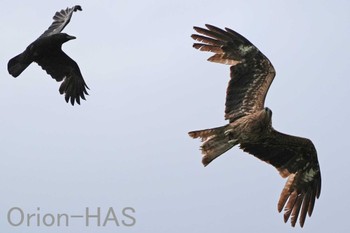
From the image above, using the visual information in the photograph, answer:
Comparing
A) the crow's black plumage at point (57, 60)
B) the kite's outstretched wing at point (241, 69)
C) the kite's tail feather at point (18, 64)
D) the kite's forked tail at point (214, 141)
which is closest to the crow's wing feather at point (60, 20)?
the crow's black plumage at point (57, 60)

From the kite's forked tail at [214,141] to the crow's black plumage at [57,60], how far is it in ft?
18.1

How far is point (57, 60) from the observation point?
1995cm

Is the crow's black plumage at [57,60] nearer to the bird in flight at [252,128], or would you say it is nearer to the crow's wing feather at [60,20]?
the crow's wing feather at [60,20]

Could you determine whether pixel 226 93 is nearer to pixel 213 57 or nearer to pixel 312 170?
pixel 213 57

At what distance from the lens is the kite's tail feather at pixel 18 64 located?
1838 centimetres

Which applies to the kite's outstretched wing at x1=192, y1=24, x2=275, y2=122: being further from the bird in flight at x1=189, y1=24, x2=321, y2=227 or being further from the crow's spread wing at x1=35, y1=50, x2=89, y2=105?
the crow's spread wing at x1=35, y1=50, x2=89, y2=105

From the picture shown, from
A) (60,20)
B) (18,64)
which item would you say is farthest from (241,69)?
(60,20)

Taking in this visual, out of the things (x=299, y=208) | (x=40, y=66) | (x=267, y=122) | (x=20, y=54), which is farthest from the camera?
(x=40, y=66)

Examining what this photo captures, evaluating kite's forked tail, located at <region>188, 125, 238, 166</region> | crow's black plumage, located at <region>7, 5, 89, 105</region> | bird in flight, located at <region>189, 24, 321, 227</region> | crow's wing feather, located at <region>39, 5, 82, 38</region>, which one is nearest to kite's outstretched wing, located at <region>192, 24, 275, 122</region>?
bird in flight, located at <region>189, 24, 321, 227</region>

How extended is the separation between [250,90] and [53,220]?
4.30 m

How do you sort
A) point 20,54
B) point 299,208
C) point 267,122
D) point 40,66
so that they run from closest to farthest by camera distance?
point 267,122, point 299,208, point 20,54, point 40,66

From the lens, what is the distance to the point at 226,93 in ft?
50.0

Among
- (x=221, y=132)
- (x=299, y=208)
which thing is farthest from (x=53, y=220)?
(x=299, y=208)

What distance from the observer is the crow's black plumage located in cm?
1861
